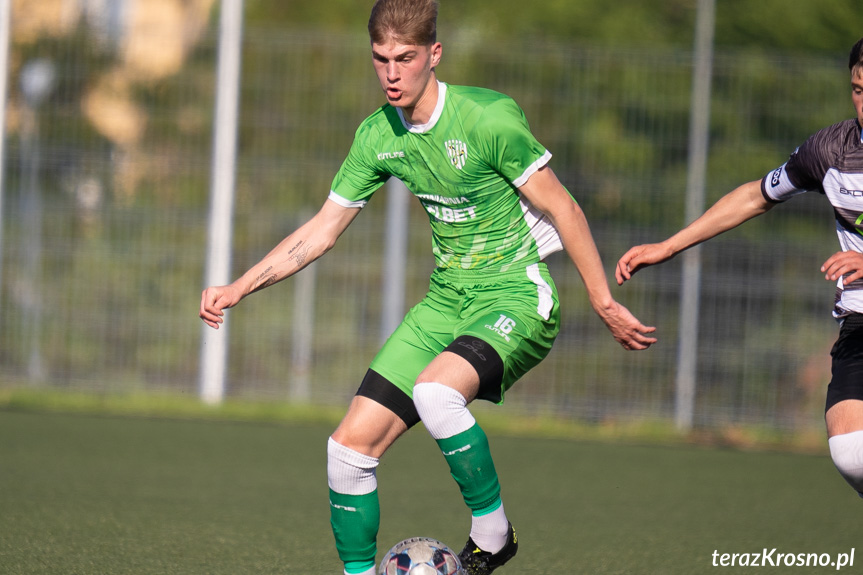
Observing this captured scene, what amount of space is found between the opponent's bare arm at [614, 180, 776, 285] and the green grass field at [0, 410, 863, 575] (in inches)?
52.8

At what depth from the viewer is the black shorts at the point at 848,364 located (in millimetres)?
3559

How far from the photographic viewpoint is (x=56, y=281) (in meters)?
9.36

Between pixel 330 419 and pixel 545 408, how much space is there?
5.86ft

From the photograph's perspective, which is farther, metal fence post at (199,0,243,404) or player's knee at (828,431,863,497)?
metal fence post at (199,0,243,404)

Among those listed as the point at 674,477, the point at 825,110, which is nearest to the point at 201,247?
the point at 674,477

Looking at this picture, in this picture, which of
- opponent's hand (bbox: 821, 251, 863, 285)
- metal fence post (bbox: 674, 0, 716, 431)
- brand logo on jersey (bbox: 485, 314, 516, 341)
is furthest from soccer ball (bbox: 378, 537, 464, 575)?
metal fence post (bbox: 674, 0, 716, 431)

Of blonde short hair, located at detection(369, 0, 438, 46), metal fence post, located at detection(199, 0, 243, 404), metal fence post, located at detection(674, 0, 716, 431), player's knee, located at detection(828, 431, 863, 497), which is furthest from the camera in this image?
metal fence post, located at detection(199, 0, 243, 404)

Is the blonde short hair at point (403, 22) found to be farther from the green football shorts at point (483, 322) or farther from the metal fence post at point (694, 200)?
the metal fence post at point (694, 200)

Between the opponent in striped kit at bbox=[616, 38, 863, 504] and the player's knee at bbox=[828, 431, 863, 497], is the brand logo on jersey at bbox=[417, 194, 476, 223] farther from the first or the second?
the player's knee at bbox=[828, 431, 863, 497]

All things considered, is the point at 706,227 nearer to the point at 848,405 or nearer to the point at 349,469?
the point at 848,405

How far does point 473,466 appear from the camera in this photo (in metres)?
3.54

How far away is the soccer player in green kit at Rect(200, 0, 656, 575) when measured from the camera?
11.6ft

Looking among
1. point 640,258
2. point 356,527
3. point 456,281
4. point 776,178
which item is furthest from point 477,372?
point 776,178

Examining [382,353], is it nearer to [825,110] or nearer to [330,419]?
[330,419]
